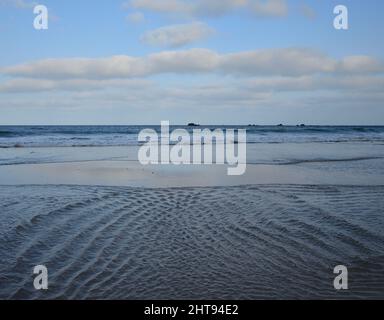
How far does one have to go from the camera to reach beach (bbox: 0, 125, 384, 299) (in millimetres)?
4238

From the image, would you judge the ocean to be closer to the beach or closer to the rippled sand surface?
the beach

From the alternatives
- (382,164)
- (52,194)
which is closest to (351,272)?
(52,194)

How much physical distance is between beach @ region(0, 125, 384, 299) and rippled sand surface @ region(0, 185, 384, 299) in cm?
2

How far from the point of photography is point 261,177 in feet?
40.0

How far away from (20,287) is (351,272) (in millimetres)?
3604

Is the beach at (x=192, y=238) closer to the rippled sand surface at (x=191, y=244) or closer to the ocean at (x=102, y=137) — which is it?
the rippled sand surface at (x=191, y=244)

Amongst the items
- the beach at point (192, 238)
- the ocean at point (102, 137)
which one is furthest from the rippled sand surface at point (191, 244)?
the ocean at point (102, 137)

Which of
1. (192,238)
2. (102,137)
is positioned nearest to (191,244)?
(192,238)

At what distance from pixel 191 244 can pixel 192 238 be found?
291 mm

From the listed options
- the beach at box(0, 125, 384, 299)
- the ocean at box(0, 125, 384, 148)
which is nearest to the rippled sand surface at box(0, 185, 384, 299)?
the beach at box(0, 125, 384, 299)

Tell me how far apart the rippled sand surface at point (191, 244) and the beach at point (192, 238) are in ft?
0.05
